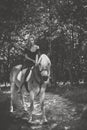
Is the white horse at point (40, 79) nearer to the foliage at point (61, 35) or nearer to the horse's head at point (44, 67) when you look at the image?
the horse's head at point (44, 67)

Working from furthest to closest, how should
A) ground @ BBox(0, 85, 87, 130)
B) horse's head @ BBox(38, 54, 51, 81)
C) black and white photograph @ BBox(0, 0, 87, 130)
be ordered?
black and white photograph @ BBox(0, 0, 87, 130) < ground @ BBox(0, 85, 87, 130) < horse's head @ BBox(38, 54, 51, 81)

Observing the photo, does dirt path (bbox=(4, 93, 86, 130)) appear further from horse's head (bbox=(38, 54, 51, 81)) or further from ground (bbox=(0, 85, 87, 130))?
horse's head (bbox=(38, 54, 51, 81))

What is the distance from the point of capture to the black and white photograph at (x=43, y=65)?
10484 millimetres

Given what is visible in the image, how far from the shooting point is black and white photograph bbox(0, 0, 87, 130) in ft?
34.4

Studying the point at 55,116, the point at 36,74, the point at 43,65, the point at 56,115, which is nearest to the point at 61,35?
the point at 56,115

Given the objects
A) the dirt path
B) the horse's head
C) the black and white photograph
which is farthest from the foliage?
the horse's head

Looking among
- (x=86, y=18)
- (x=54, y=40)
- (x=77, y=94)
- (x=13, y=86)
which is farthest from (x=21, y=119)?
(x=54, y=40)

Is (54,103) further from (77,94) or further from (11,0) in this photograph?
(11,0)

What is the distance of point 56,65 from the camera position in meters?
26.4

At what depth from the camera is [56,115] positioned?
478 inches

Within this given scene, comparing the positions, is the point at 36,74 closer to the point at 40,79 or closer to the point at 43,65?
the point at 40,79

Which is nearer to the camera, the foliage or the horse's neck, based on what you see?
the horse's neck

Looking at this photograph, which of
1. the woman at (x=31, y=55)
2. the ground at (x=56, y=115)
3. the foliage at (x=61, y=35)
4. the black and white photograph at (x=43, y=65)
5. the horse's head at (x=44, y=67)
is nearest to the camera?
the horse's head at (x=44, y=67)

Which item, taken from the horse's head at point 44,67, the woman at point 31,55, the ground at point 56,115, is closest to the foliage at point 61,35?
the ground at point 56,115
